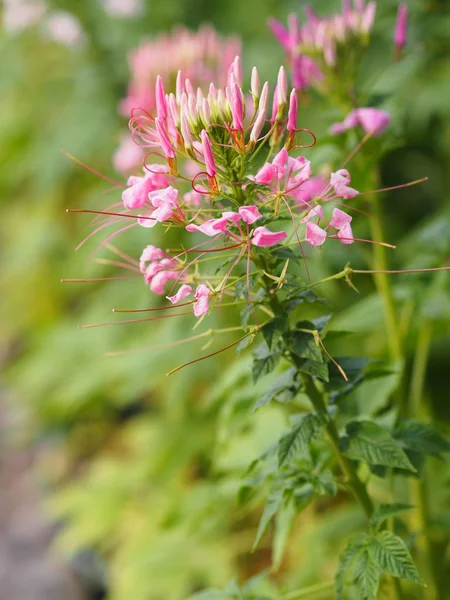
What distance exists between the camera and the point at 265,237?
60cm

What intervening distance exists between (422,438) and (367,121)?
0.46 m

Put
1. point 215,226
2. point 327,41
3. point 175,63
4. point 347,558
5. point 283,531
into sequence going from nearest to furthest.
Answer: point 215,226 → point 347,558 → point 283,531 → point 327,41 → point 175,63

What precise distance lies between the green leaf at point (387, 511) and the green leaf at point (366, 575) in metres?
0.04

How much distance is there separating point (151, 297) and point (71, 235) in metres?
1.09

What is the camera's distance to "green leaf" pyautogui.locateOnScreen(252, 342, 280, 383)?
0.67 m

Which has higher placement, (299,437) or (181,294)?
(181,294)

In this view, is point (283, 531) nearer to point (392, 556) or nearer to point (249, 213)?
point (392, 556)

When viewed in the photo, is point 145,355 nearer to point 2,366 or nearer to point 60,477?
point 60,477

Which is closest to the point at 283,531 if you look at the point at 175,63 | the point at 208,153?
the point at 208,153

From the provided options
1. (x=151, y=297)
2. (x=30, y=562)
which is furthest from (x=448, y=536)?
(x=30, y=562)

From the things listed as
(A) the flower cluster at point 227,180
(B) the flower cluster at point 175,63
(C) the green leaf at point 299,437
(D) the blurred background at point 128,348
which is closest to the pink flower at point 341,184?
(A) the flower cluster at point 227,180

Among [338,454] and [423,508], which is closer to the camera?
[338,454]

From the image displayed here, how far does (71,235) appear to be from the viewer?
117 inches

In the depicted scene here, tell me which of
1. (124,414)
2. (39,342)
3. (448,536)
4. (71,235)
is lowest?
(124,414)
